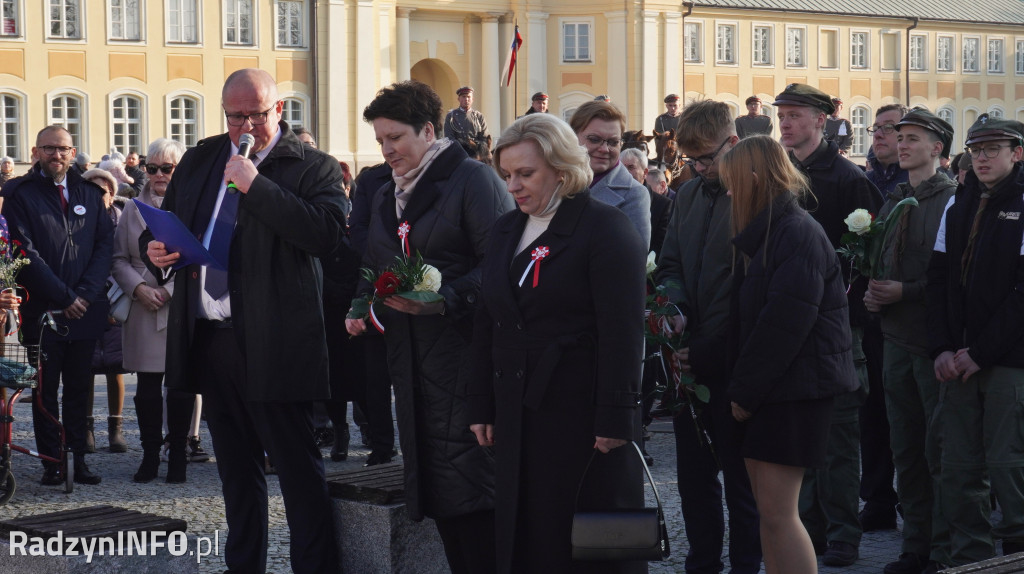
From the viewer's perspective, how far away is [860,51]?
62156mm

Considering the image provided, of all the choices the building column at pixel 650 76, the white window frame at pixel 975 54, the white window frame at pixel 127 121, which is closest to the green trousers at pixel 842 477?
the white window frame at pixel 127 121

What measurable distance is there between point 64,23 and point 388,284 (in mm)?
40198

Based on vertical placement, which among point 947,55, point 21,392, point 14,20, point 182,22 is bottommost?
point 21,392

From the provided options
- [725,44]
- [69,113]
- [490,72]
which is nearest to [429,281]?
[69,113]

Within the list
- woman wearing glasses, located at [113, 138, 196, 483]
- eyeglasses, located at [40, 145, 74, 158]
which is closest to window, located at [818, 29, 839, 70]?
woman wearing glasses, located at [113, 138, 196, 483]

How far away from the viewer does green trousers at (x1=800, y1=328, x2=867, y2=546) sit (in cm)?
683

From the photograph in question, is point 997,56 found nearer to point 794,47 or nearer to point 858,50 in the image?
point 858,50

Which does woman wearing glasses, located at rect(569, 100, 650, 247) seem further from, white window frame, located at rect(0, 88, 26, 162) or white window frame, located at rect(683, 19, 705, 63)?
white window frame, located at rect(683, 19, 705, 63)

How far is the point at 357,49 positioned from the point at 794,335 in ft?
141

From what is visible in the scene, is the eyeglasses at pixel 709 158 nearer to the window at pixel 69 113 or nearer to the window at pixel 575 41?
the window at pixel 69 113

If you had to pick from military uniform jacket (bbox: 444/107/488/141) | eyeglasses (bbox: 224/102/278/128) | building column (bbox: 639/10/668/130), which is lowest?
eyeglasses (bbox: 224/102/278/128)

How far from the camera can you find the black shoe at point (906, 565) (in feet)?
21.9

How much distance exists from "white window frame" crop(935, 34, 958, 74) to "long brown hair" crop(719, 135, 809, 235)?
6217 cm

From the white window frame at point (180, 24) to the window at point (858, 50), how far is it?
29912 mm
